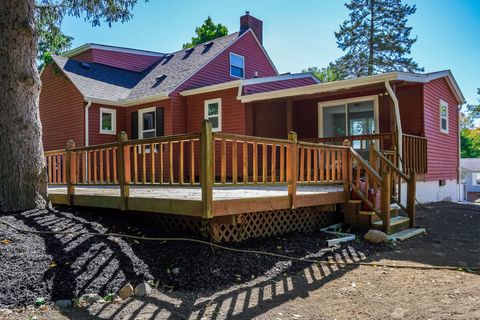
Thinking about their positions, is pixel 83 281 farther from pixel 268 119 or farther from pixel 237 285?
pixel 268 119

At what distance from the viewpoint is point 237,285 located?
4.23 meters

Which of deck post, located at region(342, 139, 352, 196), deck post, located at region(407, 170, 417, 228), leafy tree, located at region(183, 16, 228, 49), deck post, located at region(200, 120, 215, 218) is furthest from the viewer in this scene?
leafy tree, located at region(183, 16, 228, 49)

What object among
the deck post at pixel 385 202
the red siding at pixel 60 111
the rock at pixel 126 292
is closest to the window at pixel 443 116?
the deck post at pixel 385 202

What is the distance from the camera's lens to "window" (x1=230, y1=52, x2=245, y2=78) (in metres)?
16.3

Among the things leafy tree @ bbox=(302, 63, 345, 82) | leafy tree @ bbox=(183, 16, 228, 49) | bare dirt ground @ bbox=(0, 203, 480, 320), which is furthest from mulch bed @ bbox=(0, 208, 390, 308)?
leafy tree @ bbox=(302, 63, 345, 82)

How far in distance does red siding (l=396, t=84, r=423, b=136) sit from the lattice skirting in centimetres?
505

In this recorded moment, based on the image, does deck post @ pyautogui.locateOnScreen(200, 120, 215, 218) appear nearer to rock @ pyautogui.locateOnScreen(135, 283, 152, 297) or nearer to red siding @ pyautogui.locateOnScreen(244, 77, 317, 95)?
rock @ pyautogui.locateOnScreen(135, 283, 152, 297)

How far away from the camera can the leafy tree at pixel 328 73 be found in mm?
31203

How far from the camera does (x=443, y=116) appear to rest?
1245 centimetres

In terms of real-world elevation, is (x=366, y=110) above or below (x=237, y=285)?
above

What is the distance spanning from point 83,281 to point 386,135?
24.6 feet

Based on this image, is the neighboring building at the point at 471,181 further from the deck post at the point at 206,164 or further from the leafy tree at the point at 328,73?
the deck post at the point at 206,164

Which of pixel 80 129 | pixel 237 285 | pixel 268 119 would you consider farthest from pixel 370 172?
pixel 80 129

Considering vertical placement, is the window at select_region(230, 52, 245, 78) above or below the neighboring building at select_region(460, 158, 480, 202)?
above
